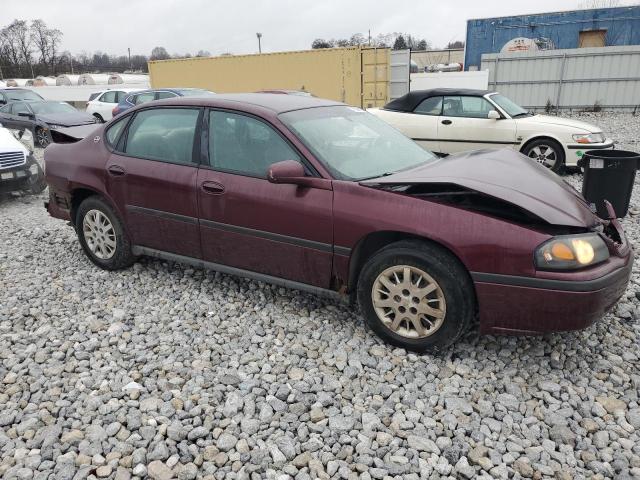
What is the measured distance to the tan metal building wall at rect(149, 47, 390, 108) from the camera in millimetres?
17422

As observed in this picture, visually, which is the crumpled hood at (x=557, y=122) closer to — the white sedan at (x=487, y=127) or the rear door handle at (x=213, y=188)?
the white sedan at (x=487, y=127)

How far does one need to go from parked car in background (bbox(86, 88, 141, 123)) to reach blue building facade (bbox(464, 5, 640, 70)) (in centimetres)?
1653

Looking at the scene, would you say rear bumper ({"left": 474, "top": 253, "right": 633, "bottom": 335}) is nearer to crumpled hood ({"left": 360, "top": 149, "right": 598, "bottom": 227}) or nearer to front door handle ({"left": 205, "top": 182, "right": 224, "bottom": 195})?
crumpled hood ({"left": 360, "top": 149, "right": 598, "bottom": 227})

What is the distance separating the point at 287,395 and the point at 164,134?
2.38m

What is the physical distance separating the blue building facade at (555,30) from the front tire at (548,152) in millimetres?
17999

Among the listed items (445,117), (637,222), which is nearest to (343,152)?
(637,222)

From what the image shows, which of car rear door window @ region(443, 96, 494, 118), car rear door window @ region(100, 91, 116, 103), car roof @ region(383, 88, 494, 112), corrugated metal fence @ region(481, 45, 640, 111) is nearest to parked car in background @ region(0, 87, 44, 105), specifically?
car rear door window @ region(100, 91, 116, 103)

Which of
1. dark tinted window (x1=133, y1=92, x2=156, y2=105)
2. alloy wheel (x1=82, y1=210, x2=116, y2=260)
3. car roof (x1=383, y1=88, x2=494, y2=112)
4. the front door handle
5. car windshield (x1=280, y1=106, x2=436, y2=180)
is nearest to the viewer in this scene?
car windshield (x1=280, y1=106, x2=436, y2=180)

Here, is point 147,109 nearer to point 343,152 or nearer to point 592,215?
point 343,152

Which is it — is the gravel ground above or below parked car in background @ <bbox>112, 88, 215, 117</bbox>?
below

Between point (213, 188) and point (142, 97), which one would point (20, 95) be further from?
point (213, 188)

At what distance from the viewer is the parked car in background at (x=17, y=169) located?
297 inches

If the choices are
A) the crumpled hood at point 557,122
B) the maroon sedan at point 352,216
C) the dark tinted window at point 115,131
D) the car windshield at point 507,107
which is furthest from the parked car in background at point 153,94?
the maroon sedan at point 352,216

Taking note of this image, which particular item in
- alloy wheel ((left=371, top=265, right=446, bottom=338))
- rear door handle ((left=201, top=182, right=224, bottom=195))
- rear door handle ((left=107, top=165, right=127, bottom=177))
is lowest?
alloy wheel ((left=371, top=265, right=446, bottom=338))
